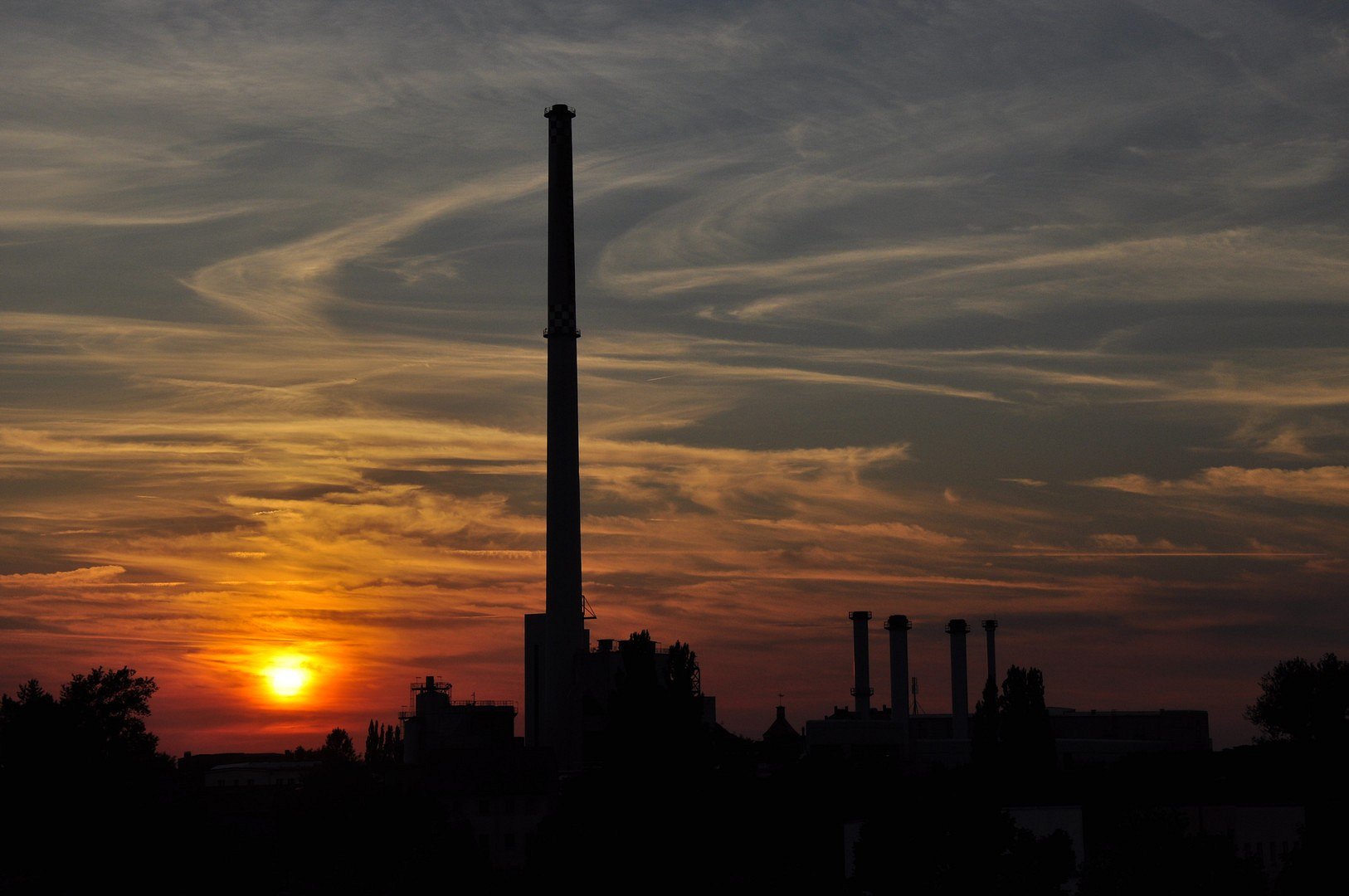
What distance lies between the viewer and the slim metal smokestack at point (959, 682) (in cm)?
14550

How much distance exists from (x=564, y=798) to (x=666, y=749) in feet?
42.7

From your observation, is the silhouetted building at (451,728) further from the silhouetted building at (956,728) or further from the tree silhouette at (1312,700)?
the tree silhouette at (1312,700)

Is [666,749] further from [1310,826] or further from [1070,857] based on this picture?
[1310,826]

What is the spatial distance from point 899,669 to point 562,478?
47.7m

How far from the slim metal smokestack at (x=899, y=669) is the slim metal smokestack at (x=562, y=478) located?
37.9 meters

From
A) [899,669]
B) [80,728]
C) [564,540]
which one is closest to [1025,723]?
[899,669]

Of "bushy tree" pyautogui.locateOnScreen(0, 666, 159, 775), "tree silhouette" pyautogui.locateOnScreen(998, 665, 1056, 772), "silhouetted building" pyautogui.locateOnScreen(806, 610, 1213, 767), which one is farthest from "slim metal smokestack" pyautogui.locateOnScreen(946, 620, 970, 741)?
"bushy tree" pyautogui.locateOnScreen(0, 666, 159, 775)

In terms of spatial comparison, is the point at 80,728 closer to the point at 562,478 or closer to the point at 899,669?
the point at 562,478

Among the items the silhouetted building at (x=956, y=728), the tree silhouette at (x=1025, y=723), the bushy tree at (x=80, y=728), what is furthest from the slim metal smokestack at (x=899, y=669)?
the bushy tree at (x=80, y=728)

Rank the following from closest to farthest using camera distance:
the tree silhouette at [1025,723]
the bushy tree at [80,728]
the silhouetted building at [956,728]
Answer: the bushy tree at [80,728]
the tree silhouette at [1025,723]
the silhouetted building at [956,728]

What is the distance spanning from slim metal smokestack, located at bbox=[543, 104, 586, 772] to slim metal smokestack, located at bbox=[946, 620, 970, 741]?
1787 inches

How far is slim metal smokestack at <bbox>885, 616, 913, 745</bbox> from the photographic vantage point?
14138 cm

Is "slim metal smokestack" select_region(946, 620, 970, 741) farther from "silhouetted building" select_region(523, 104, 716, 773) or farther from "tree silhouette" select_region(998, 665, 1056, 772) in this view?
"silhouetted building" select_region(523, 104, 716, 773)

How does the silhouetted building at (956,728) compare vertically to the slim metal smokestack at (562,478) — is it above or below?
below
